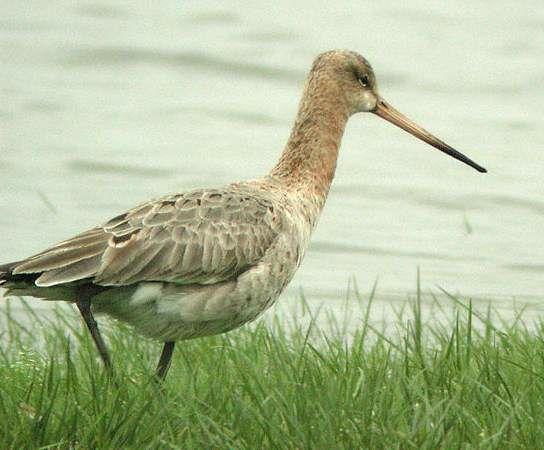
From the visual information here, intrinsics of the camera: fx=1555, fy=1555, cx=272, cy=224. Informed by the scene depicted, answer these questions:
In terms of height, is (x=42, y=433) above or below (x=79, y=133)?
below

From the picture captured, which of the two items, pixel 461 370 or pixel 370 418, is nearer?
pixel 370 418

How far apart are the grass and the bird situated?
24cm

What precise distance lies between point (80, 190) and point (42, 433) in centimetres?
941

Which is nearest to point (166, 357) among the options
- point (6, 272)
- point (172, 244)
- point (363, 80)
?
point (172, 244)

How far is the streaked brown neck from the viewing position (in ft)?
25.5

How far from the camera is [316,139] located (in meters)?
7.92

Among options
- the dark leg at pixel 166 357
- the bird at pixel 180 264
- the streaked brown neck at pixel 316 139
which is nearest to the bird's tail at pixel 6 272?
the bird at pixel 180 264

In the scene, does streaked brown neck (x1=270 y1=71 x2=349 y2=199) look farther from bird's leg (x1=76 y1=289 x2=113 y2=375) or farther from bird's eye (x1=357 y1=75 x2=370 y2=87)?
bird's leg (x1=76 y1=289 x2=113 y2=375)

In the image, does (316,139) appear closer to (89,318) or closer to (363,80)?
(363,80)

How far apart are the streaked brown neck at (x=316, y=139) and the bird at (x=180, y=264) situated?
0.72 feet

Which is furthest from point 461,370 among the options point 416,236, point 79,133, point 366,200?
point 79,133

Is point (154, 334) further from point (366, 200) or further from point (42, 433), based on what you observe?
point (366, 200)

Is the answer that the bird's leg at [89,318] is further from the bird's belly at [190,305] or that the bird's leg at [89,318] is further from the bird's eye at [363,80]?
the bird's eye at [363,80]

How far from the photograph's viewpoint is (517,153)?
16.2m
